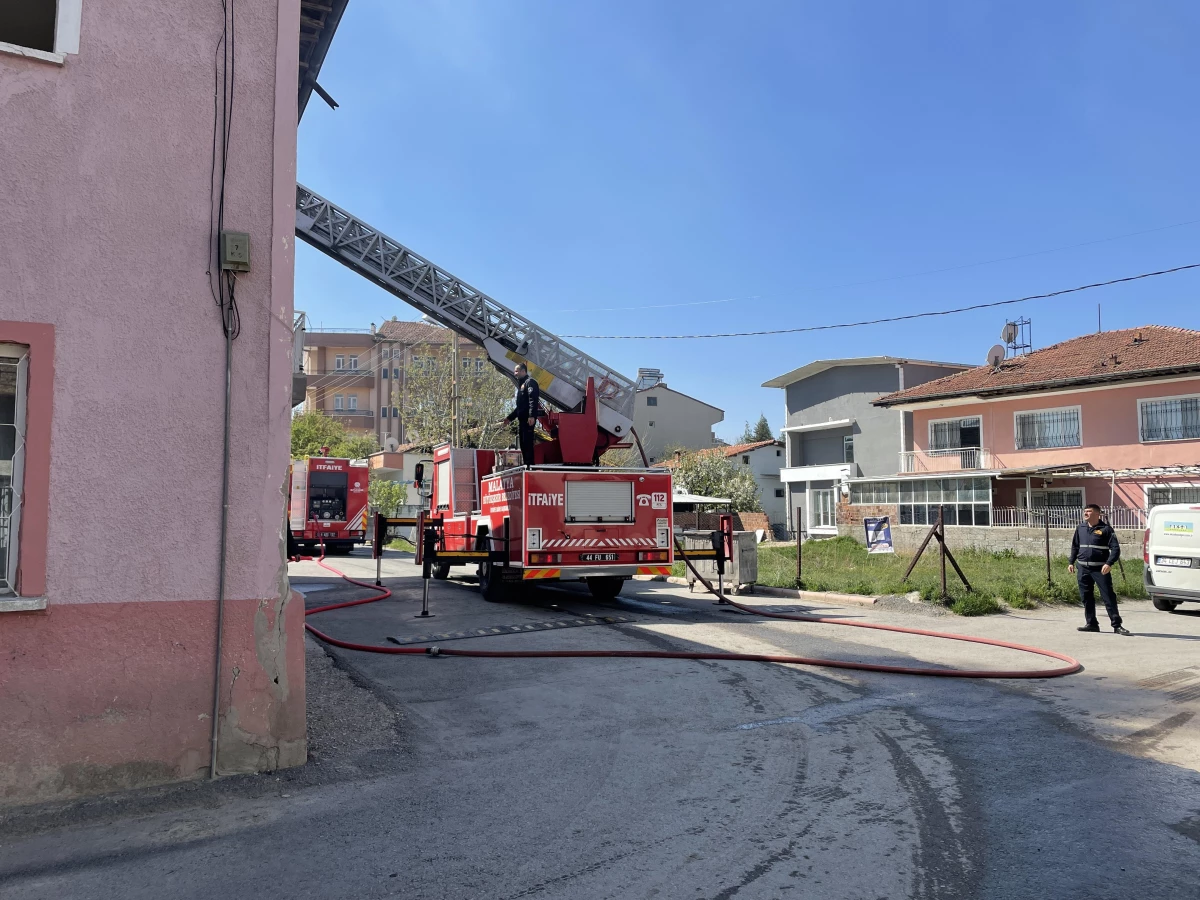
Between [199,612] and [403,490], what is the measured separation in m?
39.9

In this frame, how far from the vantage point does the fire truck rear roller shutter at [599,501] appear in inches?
502

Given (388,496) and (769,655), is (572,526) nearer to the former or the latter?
(769,655)

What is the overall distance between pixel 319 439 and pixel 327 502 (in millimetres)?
25779

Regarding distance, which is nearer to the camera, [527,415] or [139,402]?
[139,402]

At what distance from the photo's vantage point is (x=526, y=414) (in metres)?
13.5

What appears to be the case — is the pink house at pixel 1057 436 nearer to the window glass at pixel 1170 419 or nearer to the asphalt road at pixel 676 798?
the window glass at pixel 1170 419

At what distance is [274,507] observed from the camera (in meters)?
5.24

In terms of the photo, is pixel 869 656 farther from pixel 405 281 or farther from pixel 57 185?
pixel 405 281

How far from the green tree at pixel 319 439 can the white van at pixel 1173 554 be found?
142 feet

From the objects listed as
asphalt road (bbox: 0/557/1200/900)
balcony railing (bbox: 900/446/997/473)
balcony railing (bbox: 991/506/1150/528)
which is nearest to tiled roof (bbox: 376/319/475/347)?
balcony railing (bbox: 900/446/997/473)

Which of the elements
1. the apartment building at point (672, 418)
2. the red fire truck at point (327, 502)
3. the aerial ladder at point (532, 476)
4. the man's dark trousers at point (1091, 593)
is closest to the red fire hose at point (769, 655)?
the man's dark trousers at point (1091, 593)

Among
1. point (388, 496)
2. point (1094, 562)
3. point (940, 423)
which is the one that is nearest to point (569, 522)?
point (1094, 562)

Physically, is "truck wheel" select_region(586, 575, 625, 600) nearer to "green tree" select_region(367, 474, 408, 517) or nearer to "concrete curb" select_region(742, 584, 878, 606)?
"concrete curb" select_region(742, 584, 878, 606)

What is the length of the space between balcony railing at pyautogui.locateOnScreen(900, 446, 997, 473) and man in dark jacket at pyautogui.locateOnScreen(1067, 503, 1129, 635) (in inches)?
872
